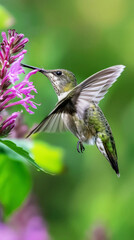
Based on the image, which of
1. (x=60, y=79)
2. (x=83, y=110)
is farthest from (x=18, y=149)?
(x=60, y=79)

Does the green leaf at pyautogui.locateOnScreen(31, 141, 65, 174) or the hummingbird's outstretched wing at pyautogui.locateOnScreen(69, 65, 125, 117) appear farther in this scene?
the green leaf at pyautogui.locateOnScreen(31, 141, 65, 174)

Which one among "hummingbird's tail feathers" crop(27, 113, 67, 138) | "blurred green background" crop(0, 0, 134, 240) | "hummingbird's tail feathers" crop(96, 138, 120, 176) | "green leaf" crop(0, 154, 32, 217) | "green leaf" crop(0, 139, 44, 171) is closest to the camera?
"green leaf" crop(0, 139, 44, 171)

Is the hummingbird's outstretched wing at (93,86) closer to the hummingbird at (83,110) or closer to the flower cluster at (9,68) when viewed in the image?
the hummingbird at (83,110)

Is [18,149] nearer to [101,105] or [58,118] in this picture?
[58,118]

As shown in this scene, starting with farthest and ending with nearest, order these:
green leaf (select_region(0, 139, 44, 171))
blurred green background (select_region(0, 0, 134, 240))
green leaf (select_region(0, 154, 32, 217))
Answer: blurred green background (select_region(0, 0, 134, 240)), green leaf (select_region(0, 154, 32, 217)), green leaf (select_region(0, 139, 44, 171))

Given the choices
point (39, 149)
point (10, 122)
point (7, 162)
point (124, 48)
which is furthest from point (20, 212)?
point (124, 48)

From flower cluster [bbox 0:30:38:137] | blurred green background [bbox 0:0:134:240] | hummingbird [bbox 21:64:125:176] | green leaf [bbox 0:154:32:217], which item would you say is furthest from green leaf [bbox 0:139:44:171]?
blurred green background [bbox 0:0:134:240]

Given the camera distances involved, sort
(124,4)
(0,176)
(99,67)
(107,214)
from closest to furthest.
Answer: (0,176), (107,214), (99,67), (124,4)

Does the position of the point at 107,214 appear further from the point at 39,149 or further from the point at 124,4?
the point at 124,4

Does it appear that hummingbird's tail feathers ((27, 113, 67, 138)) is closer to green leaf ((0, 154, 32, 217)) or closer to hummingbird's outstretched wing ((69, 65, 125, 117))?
hummingbird's outstretched wing ((69, 65, 125, 117))
